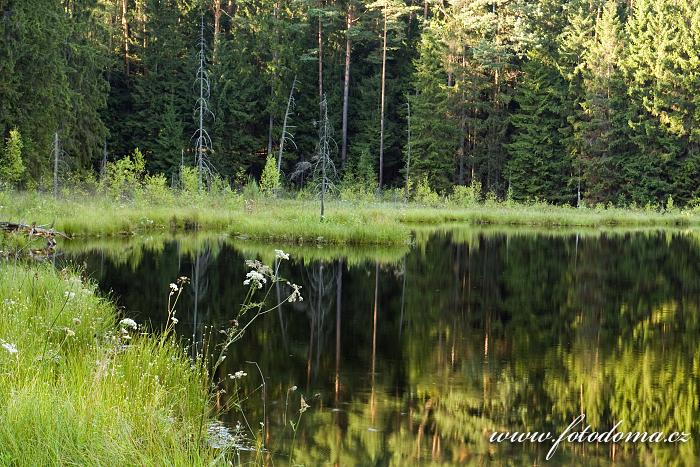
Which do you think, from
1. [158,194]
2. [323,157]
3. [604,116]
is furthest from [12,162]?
[604,116]

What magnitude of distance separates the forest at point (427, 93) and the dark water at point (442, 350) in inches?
1168

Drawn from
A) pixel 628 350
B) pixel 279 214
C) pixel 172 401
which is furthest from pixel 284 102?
pixel 172 401

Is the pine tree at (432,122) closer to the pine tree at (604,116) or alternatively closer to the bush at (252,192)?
the pine tree at (604,116)

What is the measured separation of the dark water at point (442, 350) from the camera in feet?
21.3

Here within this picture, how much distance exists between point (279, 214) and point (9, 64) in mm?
13713

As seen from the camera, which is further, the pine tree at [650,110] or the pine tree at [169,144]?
the pine tree at [169,144]

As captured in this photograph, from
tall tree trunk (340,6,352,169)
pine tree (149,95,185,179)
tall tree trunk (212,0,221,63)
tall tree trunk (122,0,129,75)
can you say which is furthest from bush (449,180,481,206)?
tall tree trunk (122,0,129,75)

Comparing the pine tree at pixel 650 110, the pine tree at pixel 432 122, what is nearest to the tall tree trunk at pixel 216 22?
the pine tree at pixel 432 122

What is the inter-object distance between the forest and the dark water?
29679mm

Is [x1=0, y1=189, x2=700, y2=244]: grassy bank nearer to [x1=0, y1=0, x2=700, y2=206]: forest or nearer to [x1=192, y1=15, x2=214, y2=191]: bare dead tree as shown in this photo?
[x1=192, y1=15, x2=214, y2=191]: bare dead tree

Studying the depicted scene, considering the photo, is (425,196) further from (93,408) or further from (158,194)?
(93,408)

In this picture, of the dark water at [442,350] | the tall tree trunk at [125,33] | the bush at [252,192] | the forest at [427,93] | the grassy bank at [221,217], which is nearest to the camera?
the dark water at [442,350]

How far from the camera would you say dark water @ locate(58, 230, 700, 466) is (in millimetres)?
6492

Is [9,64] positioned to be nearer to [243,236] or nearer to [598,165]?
[243,236]
